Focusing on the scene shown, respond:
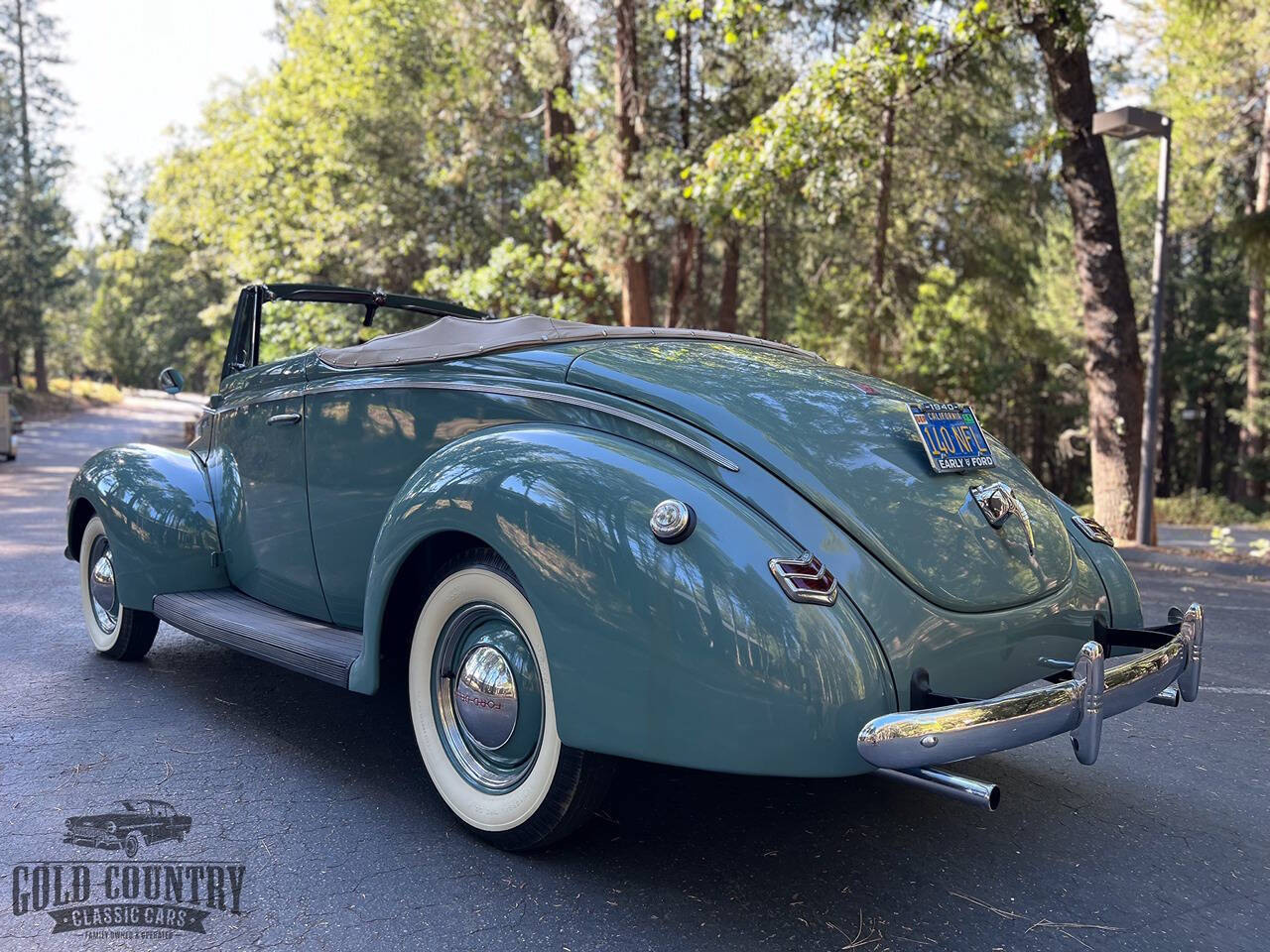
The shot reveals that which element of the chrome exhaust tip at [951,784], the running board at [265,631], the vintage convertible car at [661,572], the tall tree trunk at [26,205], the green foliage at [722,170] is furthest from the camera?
the tall tree trunk at [26,205]

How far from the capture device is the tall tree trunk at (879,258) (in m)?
16.8

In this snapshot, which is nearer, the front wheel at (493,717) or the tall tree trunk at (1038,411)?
the front wheel at (493,717)

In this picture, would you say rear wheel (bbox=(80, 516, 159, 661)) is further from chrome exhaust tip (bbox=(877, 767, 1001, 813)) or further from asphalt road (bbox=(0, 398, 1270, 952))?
chrome exhaust tip (bbox=(877, 767, 1001, 813))

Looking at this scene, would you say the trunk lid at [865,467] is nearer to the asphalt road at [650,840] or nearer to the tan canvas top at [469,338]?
the tan canvas top at [469,338]

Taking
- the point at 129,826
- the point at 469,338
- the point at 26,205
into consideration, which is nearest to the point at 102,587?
the point at 129,826

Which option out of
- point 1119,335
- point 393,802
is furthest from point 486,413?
point 1119,335

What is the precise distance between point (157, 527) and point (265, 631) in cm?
100

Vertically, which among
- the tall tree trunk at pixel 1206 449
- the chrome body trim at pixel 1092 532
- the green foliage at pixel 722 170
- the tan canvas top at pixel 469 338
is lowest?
the tall tree trunk at pixel 1206 449

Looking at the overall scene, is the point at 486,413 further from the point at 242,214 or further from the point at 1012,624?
the point at 242,214

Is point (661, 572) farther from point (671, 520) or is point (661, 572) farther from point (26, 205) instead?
point (26, 205)

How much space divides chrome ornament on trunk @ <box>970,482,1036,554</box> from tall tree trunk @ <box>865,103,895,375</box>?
46.2 ft

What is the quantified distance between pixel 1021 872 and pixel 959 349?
2723 cm

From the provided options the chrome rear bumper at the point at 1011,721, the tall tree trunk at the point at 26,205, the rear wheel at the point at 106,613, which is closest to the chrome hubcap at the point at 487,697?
the chrome rear bumper at the point at 1011,721

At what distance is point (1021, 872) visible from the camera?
106 inches
